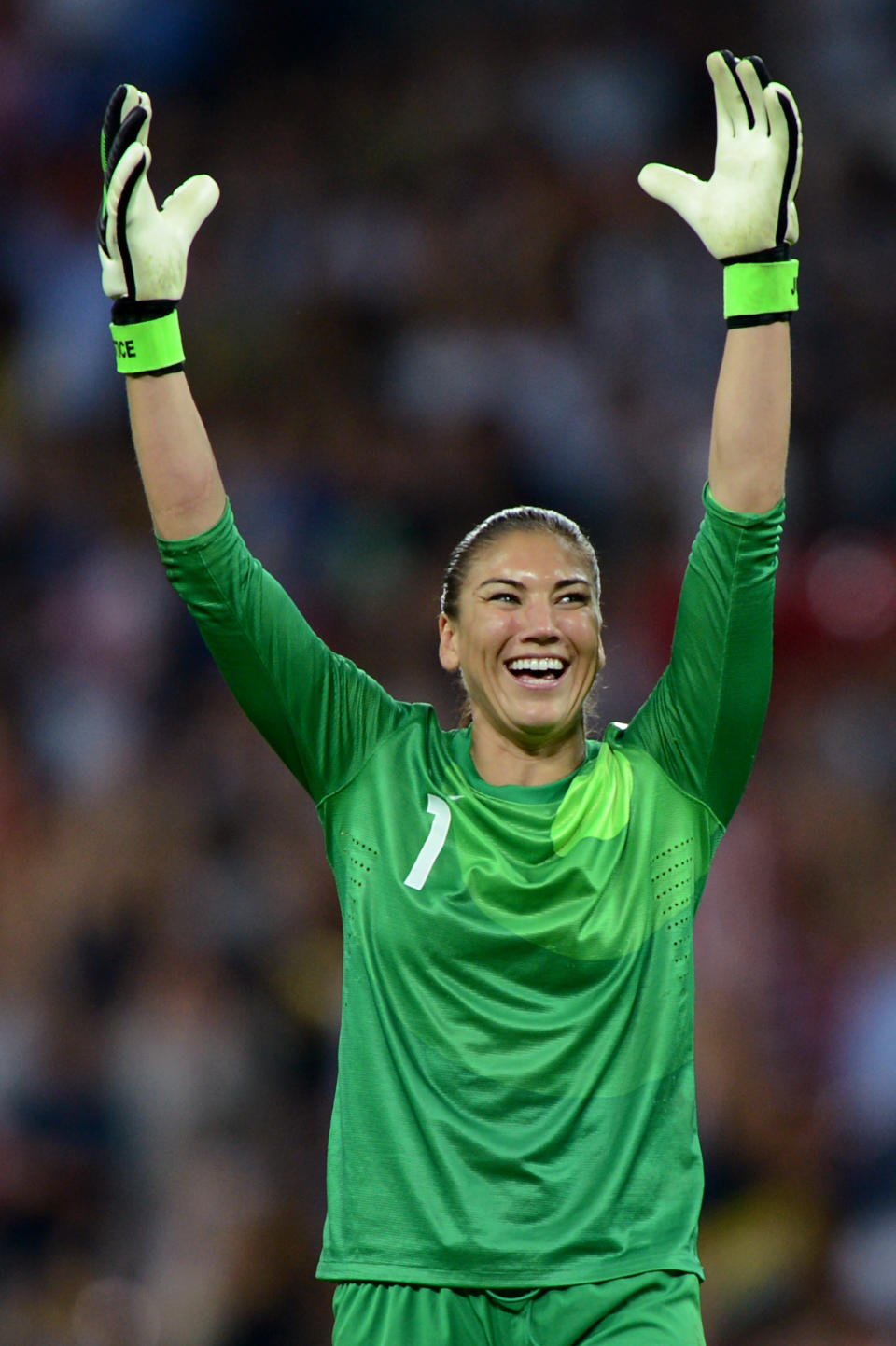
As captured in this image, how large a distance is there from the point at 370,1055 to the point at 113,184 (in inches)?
50.3

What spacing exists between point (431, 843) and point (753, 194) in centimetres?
104

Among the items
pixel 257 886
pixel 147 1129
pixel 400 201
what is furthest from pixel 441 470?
pixel 147 1129

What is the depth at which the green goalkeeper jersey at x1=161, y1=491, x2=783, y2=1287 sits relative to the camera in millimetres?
2438

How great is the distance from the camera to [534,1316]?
94.5 inches

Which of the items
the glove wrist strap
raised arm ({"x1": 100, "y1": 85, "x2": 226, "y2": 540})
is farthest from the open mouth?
the glove wrist strap

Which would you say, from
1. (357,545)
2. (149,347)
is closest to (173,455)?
(149,347)

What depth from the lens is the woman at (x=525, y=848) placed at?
7.96ft

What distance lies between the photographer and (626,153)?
21.4 feet

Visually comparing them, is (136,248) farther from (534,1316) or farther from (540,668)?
(534,1316)

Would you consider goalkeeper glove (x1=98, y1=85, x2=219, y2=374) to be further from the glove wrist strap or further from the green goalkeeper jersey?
the green goalkeeper jersey

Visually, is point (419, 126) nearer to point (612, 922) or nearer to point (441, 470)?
point (441, 470)

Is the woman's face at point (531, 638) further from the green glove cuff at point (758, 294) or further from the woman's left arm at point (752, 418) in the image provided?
the green glove cuff at point (758, 294)

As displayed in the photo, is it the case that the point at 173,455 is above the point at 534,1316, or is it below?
above

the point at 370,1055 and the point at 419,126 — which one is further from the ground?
the point at 419,126
